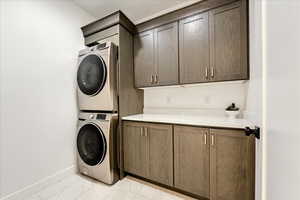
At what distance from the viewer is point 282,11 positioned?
51 centimetres

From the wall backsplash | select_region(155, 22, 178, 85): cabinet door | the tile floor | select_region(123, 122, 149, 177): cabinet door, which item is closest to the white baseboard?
the tile floor

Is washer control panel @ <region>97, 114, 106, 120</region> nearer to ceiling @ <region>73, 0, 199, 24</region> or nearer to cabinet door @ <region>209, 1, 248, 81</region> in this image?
cabinet door @ <region>209, 1, 248, 81</region>

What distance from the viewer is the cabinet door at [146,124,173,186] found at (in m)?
1.59

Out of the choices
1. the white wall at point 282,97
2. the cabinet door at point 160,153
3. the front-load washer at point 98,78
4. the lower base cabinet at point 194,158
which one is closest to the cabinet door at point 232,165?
the lower base cabinet at point 194,158

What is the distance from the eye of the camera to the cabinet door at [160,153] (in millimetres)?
1588

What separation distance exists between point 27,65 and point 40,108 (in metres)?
0.54

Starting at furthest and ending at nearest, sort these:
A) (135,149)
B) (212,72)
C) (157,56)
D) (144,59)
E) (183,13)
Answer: (144,59), (157,56), (135,149), (183,13), (212,72)

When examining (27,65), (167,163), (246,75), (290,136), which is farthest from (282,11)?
(27,65)

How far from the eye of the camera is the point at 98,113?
→ 1901mm

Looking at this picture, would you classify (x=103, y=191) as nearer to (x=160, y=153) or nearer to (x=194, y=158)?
(x=160, y=153)

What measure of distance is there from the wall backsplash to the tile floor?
1.12 metres

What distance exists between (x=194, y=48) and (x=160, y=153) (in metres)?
1.40

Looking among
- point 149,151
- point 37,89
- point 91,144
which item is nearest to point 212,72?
point 149,151

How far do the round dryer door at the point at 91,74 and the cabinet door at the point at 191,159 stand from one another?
3.86ft
